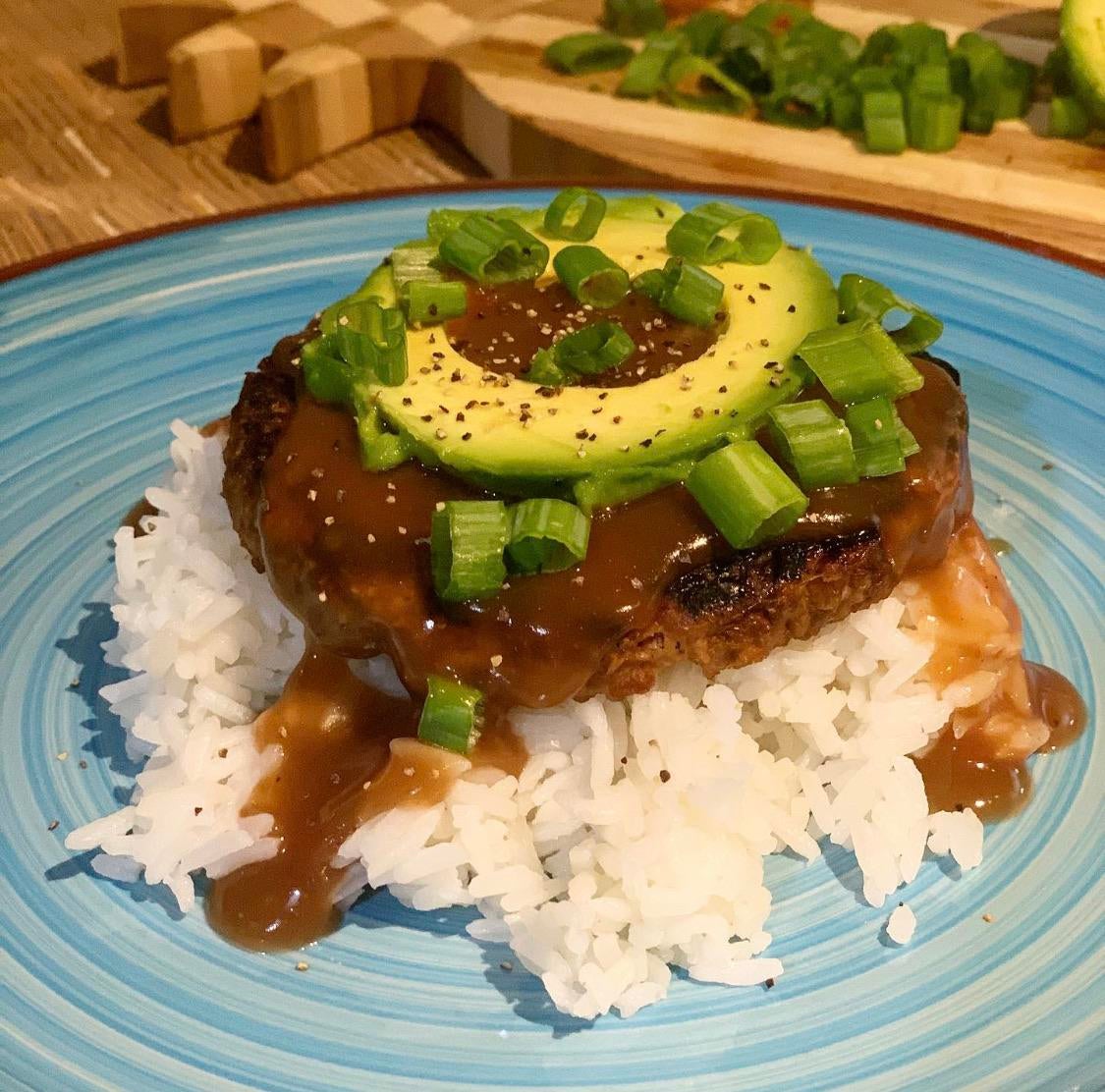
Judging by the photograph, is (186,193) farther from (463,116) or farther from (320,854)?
(320,854)

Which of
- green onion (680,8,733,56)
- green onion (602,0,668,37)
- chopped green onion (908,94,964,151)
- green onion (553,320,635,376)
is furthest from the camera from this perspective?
green onion (602,0,668,37)

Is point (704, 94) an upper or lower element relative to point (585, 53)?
lower

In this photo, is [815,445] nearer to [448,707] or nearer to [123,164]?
[448,707]

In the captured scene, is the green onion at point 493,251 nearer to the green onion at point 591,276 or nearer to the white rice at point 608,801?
the green onion at point 591,276

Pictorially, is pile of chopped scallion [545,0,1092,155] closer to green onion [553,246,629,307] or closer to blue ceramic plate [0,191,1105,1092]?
blue ceramic plate [0,191,1105,1092]

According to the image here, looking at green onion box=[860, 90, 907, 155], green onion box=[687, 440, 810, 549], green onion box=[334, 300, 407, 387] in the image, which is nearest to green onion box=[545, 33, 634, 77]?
green onion box=[860, 90, 907, 155]

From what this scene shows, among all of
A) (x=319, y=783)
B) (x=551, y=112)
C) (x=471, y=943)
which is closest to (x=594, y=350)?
→ (x=319, y=783)
